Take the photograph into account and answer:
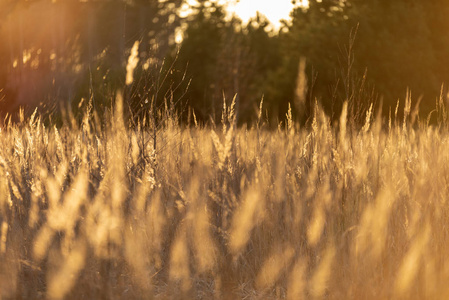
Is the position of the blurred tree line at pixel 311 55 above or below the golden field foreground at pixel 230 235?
above

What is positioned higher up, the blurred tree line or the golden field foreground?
the blurred tree line

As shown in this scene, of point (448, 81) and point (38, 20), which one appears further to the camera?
point (38, 20)

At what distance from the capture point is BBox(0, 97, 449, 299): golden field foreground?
263cm

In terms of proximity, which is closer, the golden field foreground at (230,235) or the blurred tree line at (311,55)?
the golden field foreground at (230,235)

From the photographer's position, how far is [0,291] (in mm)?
2619

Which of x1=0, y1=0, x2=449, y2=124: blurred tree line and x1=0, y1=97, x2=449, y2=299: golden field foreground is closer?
x1=0, y1=97, x2=449, y2=299: golden field foreground

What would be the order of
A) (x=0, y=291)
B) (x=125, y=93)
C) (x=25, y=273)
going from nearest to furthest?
1. (x=0, y=291)
2. (x=25, y=273)
3. (x=125, y=93)

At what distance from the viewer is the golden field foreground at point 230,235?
2.63 meters

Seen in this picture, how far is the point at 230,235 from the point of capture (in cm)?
289

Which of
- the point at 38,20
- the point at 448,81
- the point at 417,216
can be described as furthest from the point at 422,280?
the point at 38,20

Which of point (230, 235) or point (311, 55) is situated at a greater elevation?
point (311, 55)

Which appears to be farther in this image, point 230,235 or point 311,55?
point 311,55

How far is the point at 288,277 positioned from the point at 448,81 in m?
10.8

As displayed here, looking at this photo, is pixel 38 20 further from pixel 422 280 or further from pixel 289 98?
pixel 422 280
